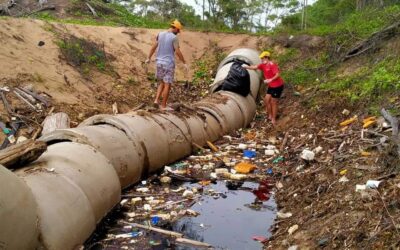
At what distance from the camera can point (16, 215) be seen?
9.56 feet

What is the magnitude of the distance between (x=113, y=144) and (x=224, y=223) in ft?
4.77

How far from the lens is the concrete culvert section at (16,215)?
2820mm

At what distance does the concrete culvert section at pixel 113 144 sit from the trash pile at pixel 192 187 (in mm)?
255

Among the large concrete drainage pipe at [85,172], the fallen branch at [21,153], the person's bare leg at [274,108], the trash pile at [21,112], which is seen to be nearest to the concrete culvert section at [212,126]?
the large concrete drainage pipe at [85,172]

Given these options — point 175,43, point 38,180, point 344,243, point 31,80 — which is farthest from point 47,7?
point 344,243

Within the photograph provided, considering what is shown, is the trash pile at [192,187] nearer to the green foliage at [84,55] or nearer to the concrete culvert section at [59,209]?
the concrete culvert section at [59,209]

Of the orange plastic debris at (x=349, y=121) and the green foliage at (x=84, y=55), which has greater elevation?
the green foliage at (x=84, y=55)

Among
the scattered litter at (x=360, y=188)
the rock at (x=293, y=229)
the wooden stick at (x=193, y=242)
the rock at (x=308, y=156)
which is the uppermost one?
the scattered litter at (x=360, y=188)

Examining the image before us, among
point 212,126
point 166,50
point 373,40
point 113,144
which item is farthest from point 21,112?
point 373,40

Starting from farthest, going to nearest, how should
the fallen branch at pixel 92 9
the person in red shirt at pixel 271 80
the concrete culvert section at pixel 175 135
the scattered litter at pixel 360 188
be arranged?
the fallen branch at pixel 92 9
the person in red shirt at pixel 271 80
the concrete culvert section at pixel 175 135
the scattered litter at pixel 360 188

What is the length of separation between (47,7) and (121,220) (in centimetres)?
1351

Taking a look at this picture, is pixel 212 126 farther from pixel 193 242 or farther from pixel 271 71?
pixel 193 242

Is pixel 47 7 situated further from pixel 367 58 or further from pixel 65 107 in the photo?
pixel 367 58

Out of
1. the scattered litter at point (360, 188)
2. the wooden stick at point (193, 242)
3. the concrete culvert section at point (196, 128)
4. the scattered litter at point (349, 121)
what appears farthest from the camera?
the concrete culvert section at point (196, 128)
